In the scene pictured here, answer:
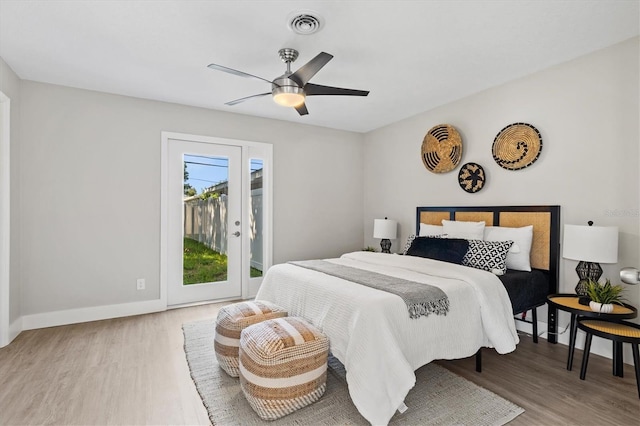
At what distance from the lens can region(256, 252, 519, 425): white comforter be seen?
182cm

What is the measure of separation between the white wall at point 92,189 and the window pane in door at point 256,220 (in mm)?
519

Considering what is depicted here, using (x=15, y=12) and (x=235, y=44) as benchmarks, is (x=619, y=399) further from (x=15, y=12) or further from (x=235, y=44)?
(x=15, y=12)

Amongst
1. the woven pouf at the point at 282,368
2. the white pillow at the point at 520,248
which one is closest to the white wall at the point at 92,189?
the woven pouf at the point at 282,368

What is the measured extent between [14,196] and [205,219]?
1.84 meters

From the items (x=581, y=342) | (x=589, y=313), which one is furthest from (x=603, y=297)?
(x=581, y=342)

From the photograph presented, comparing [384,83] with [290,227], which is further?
[290,227]

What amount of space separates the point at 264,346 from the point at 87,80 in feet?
10.7

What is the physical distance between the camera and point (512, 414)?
195 centimetres

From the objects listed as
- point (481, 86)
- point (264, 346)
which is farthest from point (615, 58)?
point (264, 346)

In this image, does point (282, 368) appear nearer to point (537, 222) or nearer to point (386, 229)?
point (537, 222)

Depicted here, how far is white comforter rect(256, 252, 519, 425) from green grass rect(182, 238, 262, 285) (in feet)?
5.74

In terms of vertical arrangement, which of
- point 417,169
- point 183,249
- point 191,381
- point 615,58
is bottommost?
point 191,381

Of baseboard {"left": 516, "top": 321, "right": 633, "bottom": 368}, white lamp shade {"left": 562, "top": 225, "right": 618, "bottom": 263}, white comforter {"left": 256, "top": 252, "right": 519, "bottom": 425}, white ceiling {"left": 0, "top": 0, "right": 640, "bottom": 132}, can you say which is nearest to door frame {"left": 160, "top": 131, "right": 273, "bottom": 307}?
white ceiling {"left": 0, "top": 0, "right": 640, "bottom": 132}

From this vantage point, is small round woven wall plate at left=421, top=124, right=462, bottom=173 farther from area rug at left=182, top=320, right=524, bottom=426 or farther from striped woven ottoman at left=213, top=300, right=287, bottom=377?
striped woven ottoman at left=213, top=300, right=287, bottom=377
